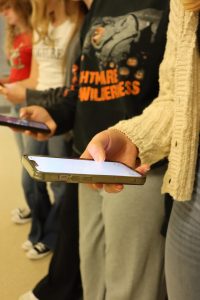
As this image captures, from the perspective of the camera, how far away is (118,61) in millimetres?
857

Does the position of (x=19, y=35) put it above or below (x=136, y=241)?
above

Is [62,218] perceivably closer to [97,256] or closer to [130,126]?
[97,256]

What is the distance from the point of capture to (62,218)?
1.24 meters

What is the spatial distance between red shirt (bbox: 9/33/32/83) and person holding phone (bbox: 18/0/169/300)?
2.42 feet

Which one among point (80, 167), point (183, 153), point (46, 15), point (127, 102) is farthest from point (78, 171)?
point (46, 15)

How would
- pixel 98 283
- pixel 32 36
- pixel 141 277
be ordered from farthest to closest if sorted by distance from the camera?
pixel 32 36
pixel 98 283
pixel 141 277

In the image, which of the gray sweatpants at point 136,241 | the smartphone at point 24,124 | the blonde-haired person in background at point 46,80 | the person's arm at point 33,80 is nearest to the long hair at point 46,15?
the blonde-haired person in background at point 46,80

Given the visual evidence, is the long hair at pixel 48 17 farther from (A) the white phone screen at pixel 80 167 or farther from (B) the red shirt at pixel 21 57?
(A) the white phone screen at pixel 80 167

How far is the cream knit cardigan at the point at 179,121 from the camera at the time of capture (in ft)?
1.86

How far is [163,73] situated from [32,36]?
1030 mm

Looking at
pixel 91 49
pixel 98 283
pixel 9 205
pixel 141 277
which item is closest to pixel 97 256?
pixel 98 283

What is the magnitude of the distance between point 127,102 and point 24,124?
305 mm

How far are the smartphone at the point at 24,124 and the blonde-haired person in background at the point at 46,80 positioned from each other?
10.3 inches

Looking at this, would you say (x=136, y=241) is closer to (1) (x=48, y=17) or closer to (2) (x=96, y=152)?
(2) (x=96, y=152)
